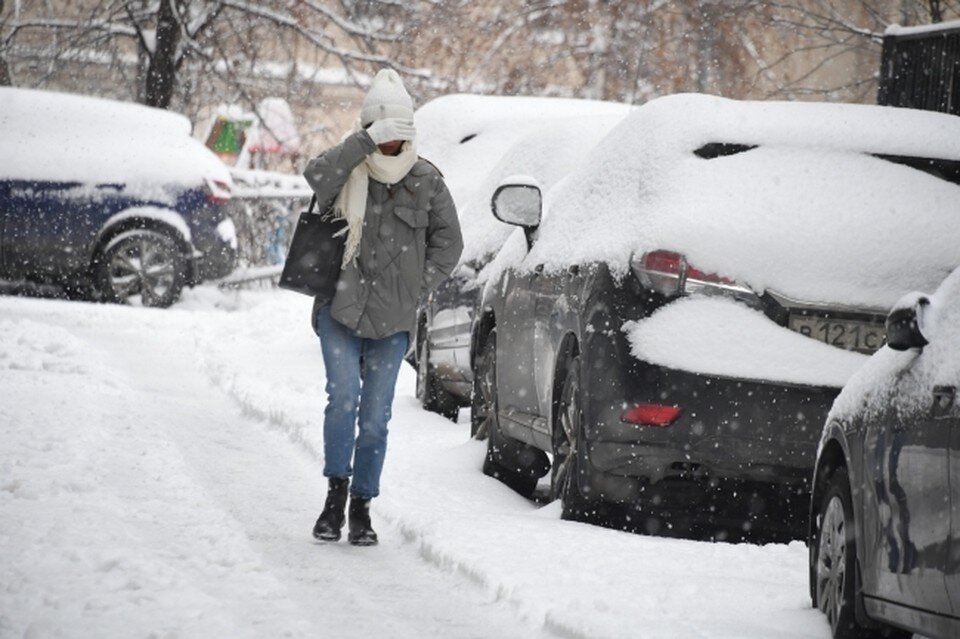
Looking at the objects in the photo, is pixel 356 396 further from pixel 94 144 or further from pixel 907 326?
pixel 94 144

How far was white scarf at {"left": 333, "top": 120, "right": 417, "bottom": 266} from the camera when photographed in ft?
22.1

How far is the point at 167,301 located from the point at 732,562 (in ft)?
43.8

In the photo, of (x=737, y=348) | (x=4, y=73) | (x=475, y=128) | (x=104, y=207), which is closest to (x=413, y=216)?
(x=737, y=348)

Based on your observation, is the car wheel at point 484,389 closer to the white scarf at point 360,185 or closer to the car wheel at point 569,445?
the car wheel at point 569,445

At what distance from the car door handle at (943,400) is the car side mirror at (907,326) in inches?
11.4

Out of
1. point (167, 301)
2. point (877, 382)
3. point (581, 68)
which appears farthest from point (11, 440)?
point (581, 68)

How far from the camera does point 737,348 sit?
665 centimetres

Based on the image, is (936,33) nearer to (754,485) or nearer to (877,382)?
(754,485)

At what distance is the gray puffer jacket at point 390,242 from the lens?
6.68 meters

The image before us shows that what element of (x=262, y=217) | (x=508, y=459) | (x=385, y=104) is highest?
Answer: (x=385, y=104)

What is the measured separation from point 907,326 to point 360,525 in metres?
2.64

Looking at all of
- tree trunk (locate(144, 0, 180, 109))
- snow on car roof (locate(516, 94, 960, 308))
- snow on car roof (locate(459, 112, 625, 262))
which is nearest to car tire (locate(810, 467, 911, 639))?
snow on car roof (locate(516, 94, 960, 308))

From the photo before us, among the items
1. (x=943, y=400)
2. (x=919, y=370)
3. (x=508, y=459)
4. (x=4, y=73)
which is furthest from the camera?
(x=4, y=73)

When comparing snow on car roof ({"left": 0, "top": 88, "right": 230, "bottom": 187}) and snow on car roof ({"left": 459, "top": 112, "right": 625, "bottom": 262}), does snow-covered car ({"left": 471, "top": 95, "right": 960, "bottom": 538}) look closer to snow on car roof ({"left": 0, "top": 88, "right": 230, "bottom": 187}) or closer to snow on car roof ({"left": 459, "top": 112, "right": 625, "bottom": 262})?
snow on car roof ({"left": 459, "top": 112, "right": 625, "bottom": 262})
